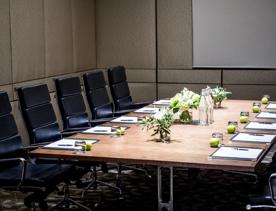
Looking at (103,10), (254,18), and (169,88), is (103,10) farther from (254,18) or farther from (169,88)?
(254,18)

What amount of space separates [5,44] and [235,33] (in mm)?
3507

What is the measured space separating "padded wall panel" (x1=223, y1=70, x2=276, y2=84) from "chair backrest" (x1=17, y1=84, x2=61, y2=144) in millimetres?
3934

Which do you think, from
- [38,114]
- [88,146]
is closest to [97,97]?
[38,114]

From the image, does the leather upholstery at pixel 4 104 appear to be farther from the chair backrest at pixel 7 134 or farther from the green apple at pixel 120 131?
the green apple at pixel 120 131

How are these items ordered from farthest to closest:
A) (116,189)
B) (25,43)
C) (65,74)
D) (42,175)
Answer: (65,74) → (25,43) → (116,189) → (42,175)

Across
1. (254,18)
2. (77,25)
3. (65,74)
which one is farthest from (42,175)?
(254,18)

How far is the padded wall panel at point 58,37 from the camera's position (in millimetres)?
8016

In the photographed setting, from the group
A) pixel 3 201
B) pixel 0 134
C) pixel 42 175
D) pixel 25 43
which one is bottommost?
pixel 3 201

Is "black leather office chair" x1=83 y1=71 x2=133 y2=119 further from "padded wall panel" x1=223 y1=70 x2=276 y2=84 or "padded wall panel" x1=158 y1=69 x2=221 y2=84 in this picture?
"padded wall panel" x1=223 y1=70 x2=276 y2=84

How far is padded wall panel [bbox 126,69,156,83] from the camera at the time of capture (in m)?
9.45

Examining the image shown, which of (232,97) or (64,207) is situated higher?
(232,97)

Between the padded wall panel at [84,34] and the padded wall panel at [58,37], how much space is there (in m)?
0.18

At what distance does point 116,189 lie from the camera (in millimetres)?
6090

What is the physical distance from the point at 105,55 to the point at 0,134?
4844mm
